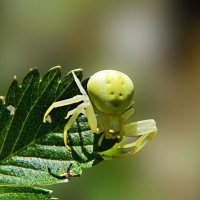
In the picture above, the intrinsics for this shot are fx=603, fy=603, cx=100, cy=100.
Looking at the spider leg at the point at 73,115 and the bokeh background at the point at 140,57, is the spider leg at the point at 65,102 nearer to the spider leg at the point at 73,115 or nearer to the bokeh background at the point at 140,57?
the spider leg at the point at 73,115

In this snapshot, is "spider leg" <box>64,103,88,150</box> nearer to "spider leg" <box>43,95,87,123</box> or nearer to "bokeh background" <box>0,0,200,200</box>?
"spider leg" <box>43,95,87,123</box>

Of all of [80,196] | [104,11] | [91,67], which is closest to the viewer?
[80,196]

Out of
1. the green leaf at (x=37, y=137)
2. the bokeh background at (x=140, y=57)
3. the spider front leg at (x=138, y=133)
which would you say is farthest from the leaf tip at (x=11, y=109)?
the bokeh background at (x=140, y=57)

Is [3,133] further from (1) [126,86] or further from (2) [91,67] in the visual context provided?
(2) [91,67]

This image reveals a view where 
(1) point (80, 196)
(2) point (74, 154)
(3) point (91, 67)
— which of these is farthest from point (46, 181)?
(3) point (91, 67)

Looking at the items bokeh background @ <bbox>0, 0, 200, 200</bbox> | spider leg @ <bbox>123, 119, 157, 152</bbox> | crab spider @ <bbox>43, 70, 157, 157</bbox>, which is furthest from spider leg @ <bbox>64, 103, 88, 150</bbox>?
bokeh background @ <bbox>0, 0, 200, 200</bbox>

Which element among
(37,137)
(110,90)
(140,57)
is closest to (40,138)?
(37,137)
